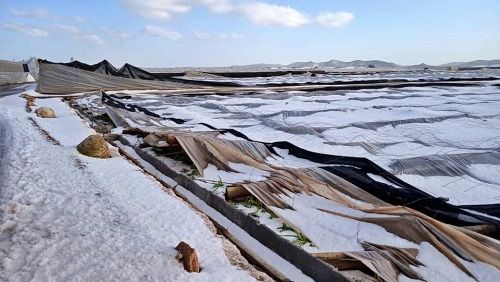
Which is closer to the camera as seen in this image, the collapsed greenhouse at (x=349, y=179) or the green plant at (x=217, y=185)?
the collapsed greenhouse at (x=349, y=179)

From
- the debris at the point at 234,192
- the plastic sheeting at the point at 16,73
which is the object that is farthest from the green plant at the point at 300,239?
the plastic sheeting at the point at 16,73

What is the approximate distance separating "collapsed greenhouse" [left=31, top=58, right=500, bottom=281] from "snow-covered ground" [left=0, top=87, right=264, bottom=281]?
404mm

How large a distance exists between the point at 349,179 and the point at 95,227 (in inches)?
88.4

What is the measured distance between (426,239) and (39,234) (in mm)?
2633

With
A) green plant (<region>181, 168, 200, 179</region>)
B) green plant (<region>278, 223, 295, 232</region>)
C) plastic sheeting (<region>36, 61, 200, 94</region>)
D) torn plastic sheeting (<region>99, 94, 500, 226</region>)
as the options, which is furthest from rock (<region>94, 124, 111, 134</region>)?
plastic sheeting (<region>36, 61, 200, 94</region>)

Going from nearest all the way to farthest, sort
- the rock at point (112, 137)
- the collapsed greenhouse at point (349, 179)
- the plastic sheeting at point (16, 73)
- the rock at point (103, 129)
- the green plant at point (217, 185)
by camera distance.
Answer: the collapsed greenhouse at point (349, 179)
the green plant at point (217, 185)
the rock at point (112, 137)
the rock at point (103, 129)
the plastic sheeting at point (16, 73)

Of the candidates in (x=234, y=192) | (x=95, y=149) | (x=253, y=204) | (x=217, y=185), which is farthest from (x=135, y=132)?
(x=253, y=204)

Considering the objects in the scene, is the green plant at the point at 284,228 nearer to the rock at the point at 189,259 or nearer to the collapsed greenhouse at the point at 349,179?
the collapsed greenhouse at the point at 349,179

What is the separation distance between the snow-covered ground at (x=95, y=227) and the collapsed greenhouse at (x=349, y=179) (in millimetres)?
404

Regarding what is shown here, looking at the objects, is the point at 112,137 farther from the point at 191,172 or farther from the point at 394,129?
the point at 394,129

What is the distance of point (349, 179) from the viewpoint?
3.80 metres

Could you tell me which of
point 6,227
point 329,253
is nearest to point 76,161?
point 6,227

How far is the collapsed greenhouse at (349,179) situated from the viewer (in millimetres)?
2533

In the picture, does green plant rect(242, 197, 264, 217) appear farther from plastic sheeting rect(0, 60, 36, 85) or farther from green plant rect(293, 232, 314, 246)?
plastic sheeting rect(0, 60, 36, 85)
